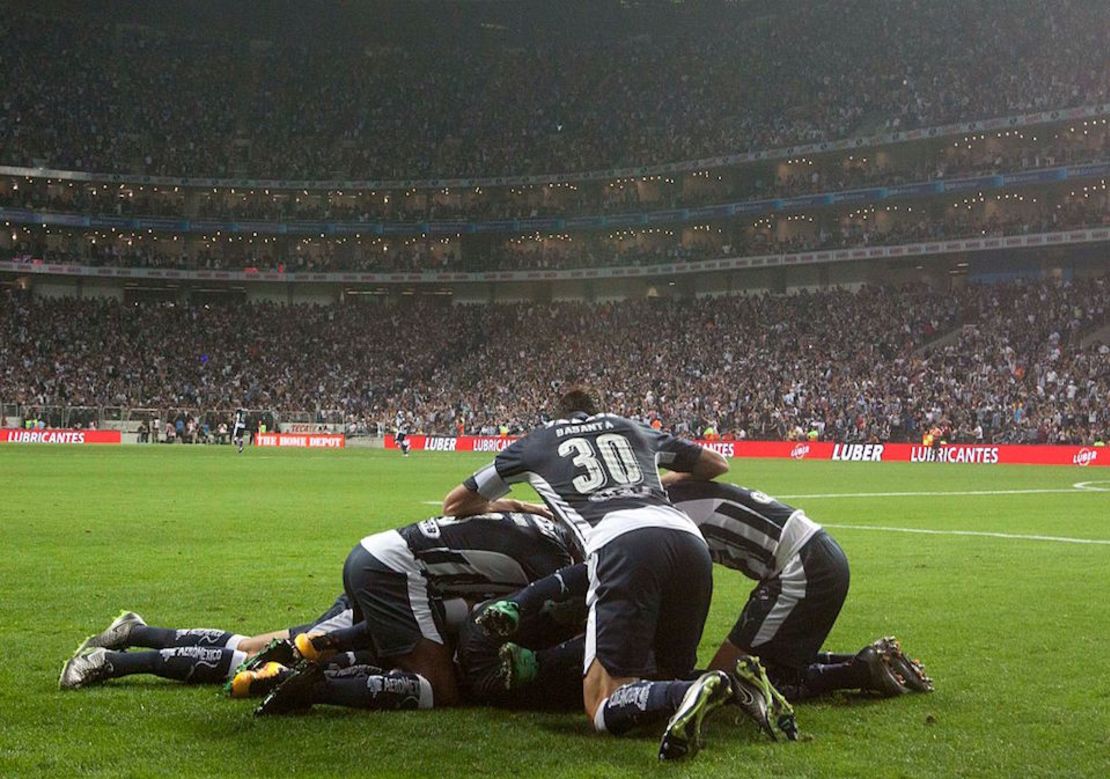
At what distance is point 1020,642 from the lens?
28.0ft

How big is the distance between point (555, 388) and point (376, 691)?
62.3 m

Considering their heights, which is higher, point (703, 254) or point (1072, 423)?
point (703, 254)

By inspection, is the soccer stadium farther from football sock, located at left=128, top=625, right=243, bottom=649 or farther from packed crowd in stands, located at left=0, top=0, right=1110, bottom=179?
packed crowd in stands, located at left=0, top=0, right=1110, bottom=179

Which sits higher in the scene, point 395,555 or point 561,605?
point 395,555

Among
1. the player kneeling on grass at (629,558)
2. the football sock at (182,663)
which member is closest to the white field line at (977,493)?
the player kneeling on grass at (629,558)

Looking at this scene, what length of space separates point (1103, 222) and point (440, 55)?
48.4 meters

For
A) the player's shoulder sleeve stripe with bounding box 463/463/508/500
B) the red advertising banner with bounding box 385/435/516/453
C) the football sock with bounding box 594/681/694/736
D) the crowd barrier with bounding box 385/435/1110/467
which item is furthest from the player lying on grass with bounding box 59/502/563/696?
the red advertising banner with bounding box 385/435/516/453

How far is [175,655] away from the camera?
7004 mm

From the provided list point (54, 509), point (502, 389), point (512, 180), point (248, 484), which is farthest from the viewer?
point (512, 180)

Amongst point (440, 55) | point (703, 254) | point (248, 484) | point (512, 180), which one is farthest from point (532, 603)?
point (440, 55)

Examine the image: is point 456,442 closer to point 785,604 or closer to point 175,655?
point 175,655

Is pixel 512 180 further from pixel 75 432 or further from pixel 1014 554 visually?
pixel 1014 554

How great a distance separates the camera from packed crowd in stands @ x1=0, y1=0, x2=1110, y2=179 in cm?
7294

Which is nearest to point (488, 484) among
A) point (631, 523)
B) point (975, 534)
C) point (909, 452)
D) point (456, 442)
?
point (631, 523)
